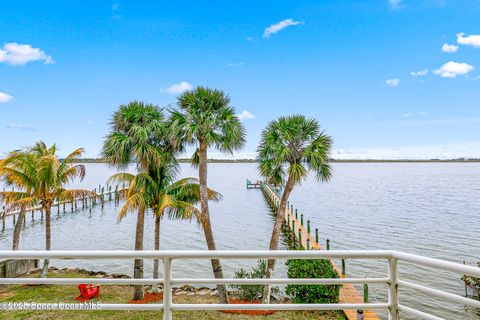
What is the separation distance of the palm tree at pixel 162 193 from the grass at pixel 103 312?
5.73 ft

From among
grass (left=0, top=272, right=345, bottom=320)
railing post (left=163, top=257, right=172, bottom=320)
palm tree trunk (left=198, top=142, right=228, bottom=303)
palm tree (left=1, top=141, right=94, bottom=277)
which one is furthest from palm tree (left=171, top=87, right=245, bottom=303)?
railing post (left=163, top=257, right=172, bottom=320)

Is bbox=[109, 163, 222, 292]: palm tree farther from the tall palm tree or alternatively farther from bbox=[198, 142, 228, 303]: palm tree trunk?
bbox=[198, 142, 228, 303]: palm tree trunk

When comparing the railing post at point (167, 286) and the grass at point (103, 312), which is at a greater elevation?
the railing post at point (167, 286)

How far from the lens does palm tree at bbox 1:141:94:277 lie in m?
12.1

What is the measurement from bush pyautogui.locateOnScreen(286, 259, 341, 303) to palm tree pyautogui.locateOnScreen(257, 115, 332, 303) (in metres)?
1.00

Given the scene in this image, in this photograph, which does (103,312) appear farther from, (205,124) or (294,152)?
(294,152)

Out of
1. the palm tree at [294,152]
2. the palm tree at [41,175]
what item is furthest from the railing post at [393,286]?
the palm tree at [41,175]

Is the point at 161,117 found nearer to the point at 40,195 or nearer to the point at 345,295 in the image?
the point at 40,195

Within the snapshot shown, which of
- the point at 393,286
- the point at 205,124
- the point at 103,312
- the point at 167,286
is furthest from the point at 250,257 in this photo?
the point at 103,312

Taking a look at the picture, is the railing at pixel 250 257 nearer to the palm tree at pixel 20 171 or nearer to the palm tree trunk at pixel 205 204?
the palm tree trunk at pixel 205 204

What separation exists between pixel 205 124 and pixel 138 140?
8.68 feet

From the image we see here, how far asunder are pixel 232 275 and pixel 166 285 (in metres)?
14.6

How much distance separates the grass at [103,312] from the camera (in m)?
8.85

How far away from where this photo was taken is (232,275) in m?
16.4
